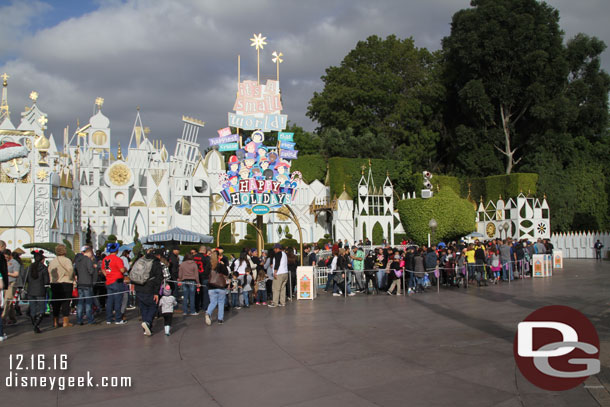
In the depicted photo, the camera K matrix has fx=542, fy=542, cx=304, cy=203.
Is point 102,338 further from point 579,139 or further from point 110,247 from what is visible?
point 579,139

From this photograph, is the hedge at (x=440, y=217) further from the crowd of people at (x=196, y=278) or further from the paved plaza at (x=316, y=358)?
the paved plaza at (x=316, y=358)

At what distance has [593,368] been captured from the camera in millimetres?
7371

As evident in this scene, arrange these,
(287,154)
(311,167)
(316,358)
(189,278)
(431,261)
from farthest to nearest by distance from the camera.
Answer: (311,167) → (287,154) → (431,261) → (189,278) → (316,358)

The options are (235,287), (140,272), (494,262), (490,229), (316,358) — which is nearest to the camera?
(316,358)

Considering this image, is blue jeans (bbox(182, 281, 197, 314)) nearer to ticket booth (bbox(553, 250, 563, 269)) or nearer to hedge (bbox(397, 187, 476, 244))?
ticket booth (bbox(553, 250, 563, 269))

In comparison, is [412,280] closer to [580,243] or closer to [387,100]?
[580,243]

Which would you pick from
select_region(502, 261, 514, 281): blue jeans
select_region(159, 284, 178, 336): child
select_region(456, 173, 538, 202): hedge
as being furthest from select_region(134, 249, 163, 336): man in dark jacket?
select_region(456, 173, 538, 202): hedge

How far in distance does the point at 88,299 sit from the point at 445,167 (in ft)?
A: 151

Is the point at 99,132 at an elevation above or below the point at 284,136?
above

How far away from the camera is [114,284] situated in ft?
40.5

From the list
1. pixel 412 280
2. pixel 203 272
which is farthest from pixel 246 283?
pixel 412 280

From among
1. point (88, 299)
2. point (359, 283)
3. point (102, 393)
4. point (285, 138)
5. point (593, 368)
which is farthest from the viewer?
point (285, 138)

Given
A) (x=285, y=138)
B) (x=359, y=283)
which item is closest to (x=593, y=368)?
(x=359, y=283)

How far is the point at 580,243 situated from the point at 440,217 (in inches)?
524
